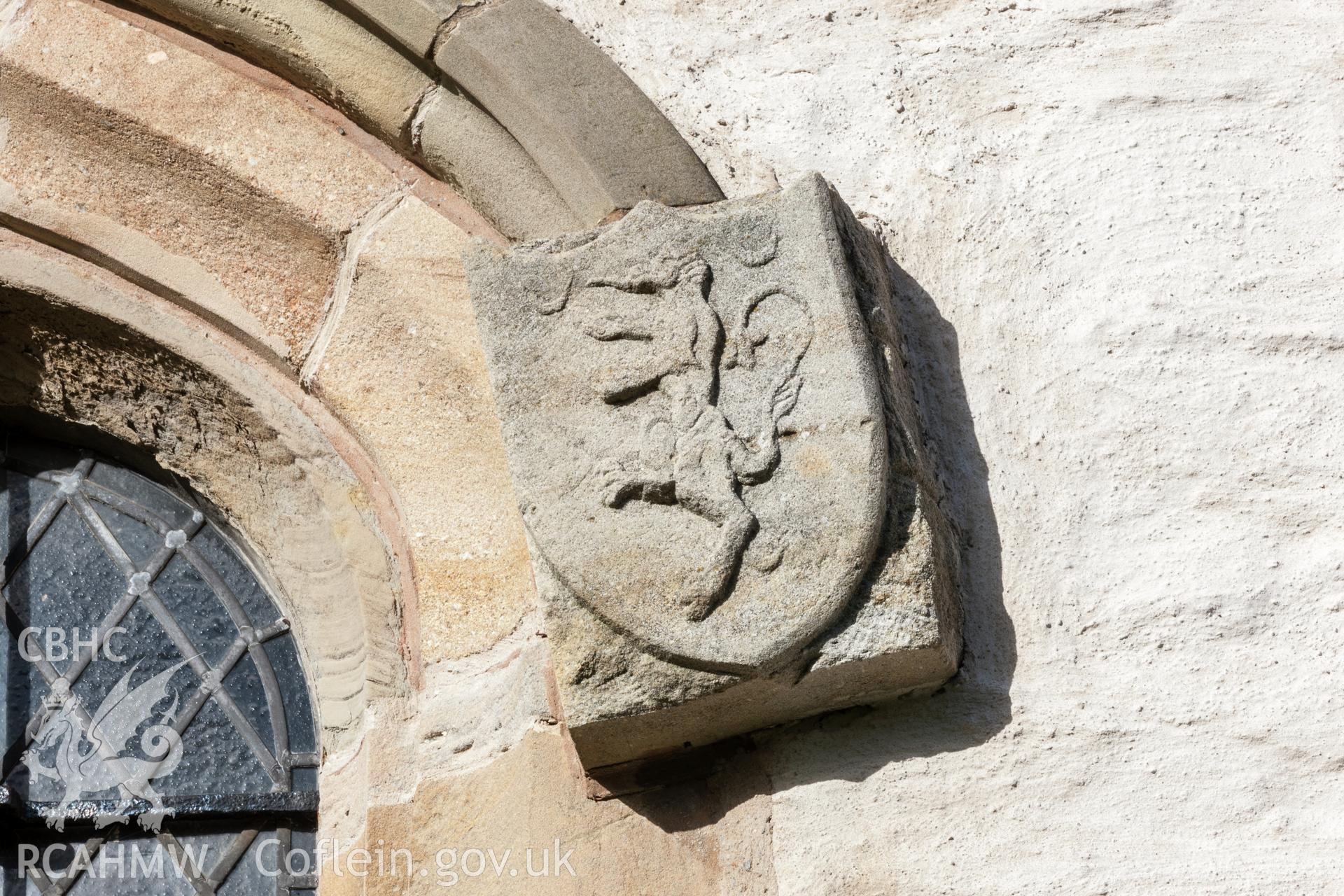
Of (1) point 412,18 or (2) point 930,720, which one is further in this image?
(1) point 412,18

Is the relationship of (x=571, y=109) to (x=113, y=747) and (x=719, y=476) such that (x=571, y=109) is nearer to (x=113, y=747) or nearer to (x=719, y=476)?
(x=719, y=476)

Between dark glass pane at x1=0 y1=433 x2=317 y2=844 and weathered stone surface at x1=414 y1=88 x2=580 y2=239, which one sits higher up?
weathered stone surface at x1=414 y1=88 x2=580 y2=239

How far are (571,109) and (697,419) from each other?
547mm

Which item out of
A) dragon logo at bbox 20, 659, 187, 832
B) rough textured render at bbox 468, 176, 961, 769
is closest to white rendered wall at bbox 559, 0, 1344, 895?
rough textured render at bbox 468, 176, 961, 769

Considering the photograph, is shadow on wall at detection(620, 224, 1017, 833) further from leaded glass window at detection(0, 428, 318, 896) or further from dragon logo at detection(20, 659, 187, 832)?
dragon logo at detection(20, 659, 187, 832)

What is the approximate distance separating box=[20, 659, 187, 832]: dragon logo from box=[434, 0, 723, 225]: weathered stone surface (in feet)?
3.37

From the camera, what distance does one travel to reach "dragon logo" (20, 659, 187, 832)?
213 centimetres

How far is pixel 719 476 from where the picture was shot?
5.23 feet

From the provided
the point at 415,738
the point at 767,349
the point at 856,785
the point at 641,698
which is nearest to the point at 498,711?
the point at 415,738

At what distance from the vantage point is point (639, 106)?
1958mm

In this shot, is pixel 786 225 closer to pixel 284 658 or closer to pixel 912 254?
pixel 912 254

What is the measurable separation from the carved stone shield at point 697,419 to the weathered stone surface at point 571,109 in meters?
0.14

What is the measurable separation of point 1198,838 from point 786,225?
834mm

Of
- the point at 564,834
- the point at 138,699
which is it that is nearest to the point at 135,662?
the point at 138,699
